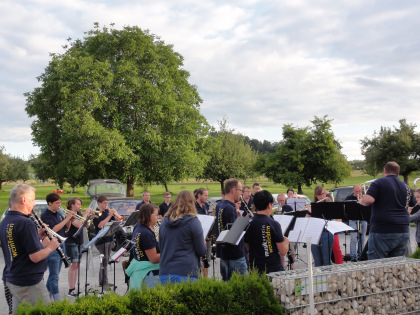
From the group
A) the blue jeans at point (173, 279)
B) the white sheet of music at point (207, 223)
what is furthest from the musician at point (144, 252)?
the white sheet of music at point (207, 223)

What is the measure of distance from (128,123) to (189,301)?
2947 cm

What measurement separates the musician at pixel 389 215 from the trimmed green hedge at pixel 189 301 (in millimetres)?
2932

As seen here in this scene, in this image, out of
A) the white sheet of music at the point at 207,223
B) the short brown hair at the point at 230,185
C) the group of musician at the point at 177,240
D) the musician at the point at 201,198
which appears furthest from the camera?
the musician at the point at 201,198

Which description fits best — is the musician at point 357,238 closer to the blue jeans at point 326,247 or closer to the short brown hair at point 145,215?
the blue jeans at point 326,247

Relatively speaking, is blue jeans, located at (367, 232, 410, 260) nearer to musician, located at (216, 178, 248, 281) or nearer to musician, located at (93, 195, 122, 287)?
musician, located at (216, 178, 248, 281)

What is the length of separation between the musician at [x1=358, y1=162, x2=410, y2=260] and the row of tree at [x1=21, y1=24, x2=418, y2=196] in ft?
77.0

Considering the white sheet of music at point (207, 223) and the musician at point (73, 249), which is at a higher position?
the white sheet of music at point (207, 223)

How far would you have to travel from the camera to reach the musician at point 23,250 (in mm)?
4723

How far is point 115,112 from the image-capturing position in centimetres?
3231

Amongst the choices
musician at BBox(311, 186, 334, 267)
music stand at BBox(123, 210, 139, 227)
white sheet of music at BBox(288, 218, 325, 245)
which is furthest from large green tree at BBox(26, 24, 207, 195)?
white sheet of music at BBox(288, 218, 325, 245)

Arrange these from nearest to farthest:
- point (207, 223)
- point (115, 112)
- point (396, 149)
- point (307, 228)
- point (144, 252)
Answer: point (144, 252)
point (207, 223)
point (307, 228)
point (115, 112)
point (396, 149)

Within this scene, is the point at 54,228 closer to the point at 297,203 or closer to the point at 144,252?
the point at 144,252

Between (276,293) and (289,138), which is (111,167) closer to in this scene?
(289,138)

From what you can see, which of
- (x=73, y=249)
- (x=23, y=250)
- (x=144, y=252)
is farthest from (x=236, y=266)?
(x=73, y=249)
